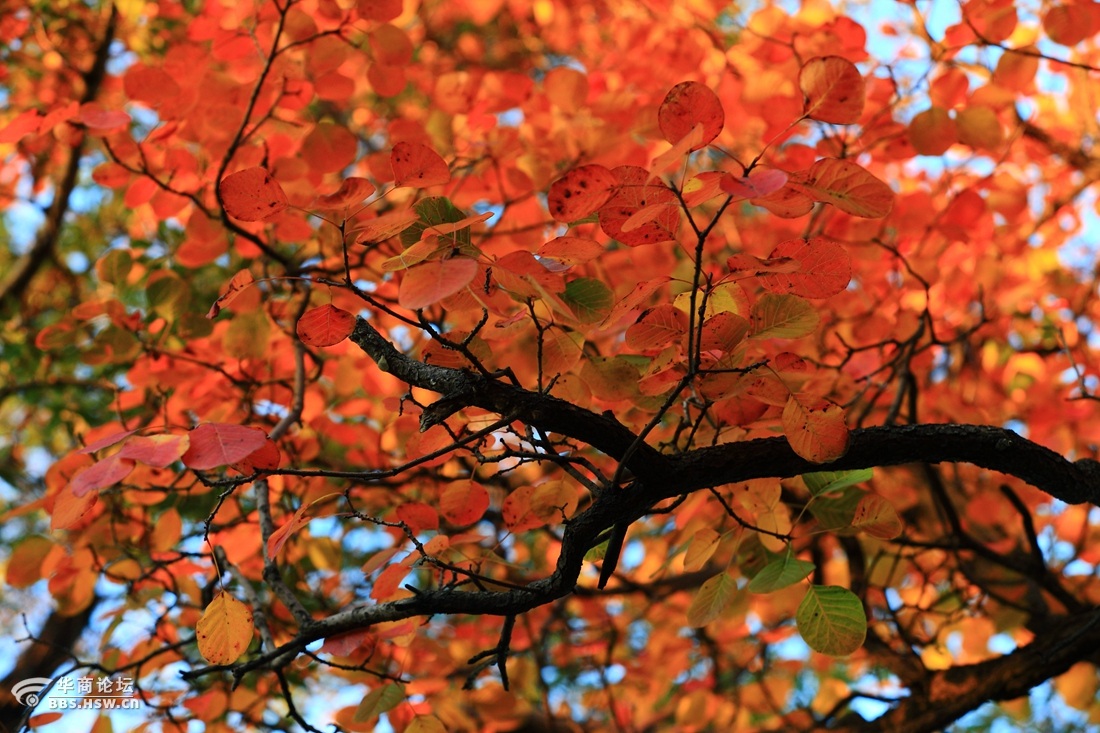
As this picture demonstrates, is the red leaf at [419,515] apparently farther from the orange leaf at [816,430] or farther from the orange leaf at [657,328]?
the orange leaf at [816,430]

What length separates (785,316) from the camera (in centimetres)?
118

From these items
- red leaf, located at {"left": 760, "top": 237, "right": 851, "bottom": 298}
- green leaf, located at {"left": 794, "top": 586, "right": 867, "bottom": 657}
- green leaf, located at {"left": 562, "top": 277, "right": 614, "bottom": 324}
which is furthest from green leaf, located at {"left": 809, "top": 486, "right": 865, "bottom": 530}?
green leaf, located at {"left": 562, "top": 277, "right": 614, "bottom": 324}

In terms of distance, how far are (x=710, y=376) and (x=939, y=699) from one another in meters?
1.55

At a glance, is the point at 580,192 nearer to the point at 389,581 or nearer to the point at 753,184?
the point at 753,184

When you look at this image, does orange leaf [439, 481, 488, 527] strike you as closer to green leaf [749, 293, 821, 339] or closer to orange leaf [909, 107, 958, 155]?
green leaf [749, 293, 821, 339]

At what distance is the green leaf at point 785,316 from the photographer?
3.85 ft

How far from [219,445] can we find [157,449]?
0.07 metres

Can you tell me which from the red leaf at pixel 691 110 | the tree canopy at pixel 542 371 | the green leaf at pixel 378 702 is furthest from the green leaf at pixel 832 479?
the green leaf at pixel 378 702

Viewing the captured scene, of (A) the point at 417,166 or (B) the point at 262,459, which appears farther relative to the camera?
(B) the point at 262,459

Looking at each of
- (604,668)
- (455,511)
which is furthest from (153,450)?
(604,668)

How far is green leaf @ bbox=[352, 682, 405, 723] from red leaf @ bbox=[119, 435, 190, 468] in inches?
27.4

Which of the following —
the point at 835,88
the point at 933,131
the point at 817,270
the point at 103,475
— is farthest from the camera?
the point at 933,131

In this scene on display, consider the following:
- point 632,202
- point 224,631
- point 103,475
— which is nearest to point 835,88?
point 632,202

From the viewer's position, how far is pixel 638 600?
3586 mm
